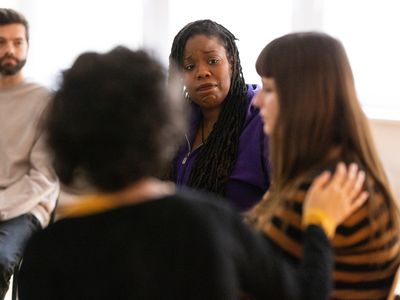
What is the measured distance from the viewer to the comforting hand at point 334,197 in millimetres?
1009

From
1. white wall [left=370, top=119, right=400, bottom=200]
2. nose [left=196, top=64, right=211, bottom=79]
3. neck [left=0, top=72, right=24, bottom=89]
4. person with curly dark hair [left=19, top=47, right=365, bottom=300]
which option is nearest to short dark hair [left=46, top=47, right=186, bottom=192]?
person with curly dark hair [left=19, top=47, right=365, bottom=300]

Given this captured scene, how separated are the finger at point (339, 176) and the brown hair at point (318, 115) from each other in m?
0.04

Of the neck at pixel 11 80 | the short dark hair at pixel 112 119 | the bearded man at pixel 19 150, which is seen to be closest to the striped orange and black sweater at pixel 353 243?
the short dark hair at pixel 112 119

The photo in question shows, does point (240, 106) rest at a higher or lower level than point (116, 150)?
lower

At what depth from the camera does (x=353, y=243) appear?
3.55 feet

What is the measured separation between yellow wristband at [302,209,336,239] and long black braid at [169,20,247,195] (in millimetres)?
956

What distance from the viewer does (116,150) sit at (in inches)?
32.7

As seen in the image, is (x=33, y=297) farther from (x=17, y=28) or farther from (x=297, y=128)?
(x=17, y=28)

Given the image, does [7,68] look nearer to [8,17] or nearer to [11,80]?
[11,80]

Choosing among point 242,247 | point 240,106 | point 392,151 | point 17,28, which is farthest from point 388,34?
point 242,247

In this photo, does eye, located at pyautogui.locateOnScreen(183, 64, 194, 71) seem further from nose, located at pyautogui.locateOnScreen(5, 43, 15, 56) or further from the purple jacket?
nose, located at pyautogui.locateOnScreen(5, 43, 15, 56)

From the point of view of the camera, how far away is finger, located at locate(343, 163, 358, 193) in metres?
1.05

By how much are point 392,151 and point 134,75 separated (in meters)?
2.21

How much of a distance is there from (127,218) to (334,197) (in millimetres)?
410
